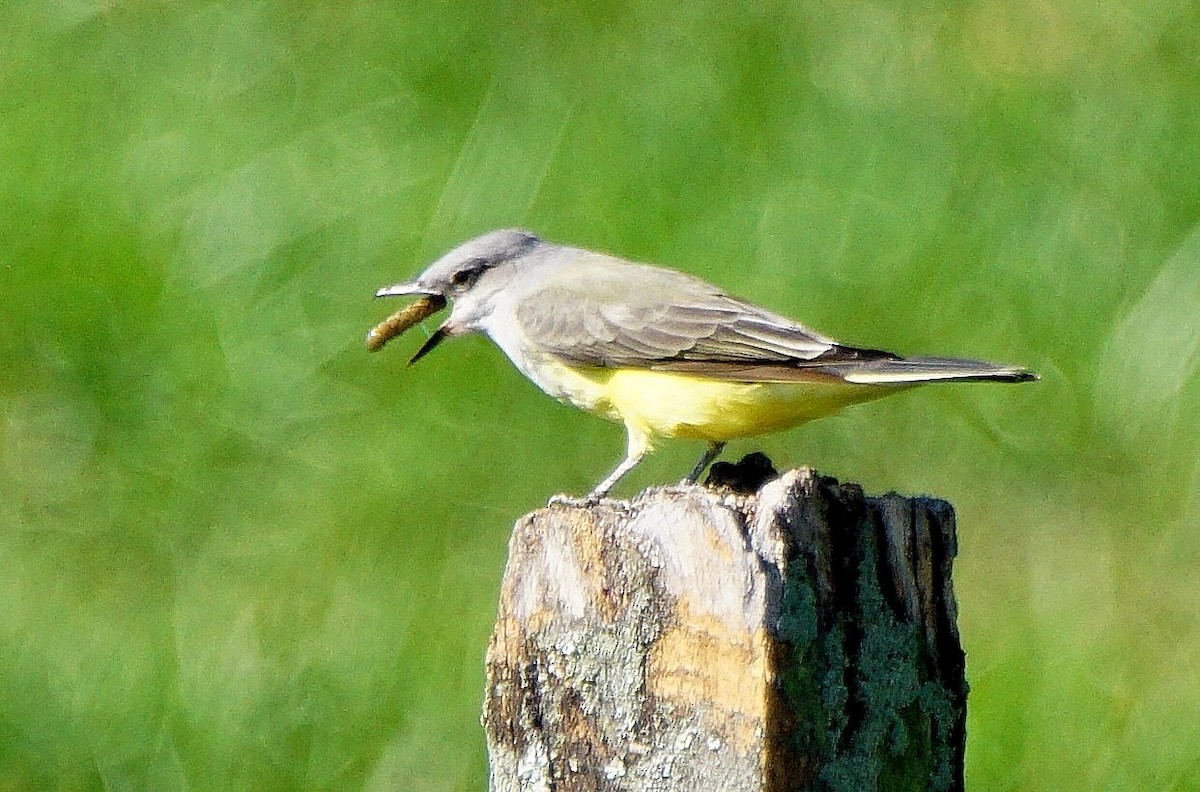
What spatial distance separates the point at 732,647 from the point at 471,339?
4.87 meters

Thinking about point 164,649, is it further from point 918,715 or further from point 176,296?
point 918,715

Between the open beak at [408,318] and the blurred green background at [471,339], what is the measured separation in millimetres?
994

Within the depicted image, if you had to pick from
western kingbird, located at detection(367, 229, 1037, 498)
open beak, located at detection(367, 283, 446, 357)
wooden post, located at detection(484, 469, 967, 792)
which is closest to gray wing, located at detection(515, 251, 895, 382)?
western kingbird, located at detection(367, 229, 1037, 498)

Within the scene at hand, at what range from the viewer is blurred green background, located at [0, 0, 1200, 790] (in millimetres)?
6395

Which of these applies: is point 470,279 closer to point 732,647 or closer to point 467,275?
point 467,275

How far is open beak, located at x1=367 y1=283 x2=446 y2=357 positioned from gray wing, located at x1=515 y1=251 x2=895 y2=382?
32cm

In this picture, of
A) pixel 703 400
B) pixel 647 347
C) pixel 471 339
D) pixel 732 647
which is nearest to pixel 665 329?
pixel 647 347

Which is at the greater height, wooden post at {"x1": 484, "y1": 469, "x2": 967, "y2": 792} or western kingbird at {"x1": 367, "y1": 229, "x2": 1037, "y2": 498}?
western kingbird at {"x1": 367, "y1": 229, "x2": 1037, "y2": 498}

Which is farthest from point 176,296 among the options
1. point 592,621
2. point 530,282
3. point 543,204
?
point 592,621

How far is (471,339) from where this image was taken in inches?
313

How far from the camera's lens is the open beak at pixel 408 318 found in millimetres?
6223

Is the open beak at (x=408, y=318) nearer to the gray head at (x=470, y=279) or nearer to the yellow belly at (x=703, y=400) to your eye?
the gray head at (x=470, y=279)

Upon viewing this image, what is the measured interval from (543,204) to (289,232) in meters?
1.06

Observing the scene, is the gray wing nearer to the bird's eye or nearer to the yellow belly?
the yellow belly
